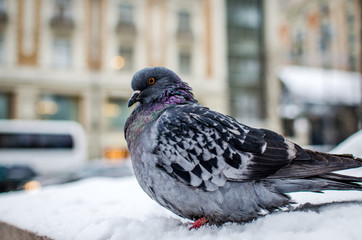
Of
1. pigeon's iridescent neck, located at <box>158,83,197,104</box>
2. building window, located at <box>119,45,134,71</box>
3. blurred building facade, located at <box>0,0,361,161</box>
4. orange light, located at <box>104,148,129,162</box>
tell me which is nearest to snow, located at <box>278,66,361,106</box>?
blurred building facade, located at <box>0,0,361,161</box>

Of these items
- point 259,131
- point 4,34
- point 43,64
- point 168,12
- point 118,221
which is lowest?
point 118,221

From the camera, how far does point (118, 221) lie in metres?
1.37

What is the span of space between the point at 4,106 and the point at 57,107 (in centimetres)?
226

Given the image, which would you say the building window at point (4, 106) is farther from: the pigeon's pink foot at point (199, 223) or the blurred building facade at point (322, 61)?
the pigeon's pink foot at point (199, 223)

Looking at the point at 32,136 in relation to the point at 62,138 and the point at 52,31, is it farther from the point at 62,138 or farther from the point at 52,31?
the point at 52,31

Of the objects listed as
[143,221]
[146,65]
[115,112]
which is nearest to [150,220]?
[143,221]

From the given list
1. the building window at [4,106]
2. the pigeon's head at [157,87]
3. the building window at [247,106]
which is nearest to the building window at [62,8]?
the building window at [4,106]

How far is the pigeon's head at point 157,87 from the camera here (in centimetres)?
152

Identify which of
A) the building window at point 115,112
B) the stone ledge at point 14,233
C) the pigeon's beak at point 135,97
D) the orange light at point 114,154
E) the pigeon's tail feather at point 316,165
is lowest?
the orange light at point 114,154

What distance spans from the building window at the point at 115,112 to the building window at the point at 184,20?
5.33m

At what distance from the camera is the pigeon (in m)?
1.21

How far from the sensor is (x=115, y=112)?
52.0ft

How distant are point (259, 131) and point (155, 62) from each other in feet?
50.2

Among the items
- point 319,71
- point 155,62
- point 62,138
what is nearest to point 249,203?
point 62,138
